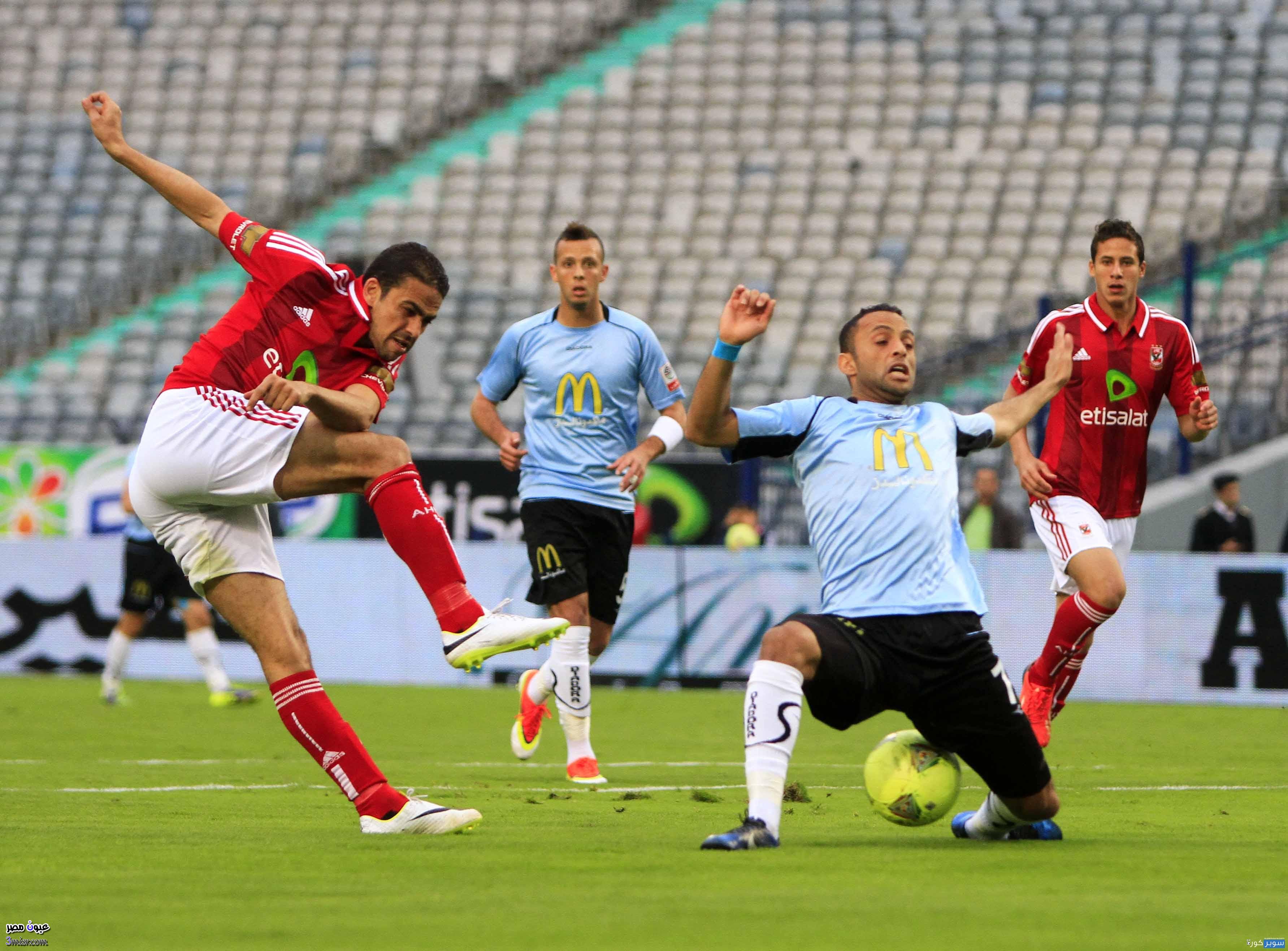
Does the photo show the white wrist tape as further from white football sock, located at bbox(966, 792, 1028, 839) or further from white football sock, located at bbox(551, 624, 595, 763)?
white football sock, located at bbox(966, 792, 1028, 839)

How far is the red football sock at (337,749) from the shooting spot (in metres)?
6.05

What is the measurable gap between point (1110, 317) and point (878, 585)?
3598 millimetres

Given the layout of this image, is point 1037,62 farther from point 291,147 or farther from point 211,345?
point 211,345

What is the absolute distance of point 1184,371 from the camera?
28.5ft

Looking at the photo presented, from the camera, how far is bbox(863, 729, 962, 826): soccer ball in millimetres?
5805

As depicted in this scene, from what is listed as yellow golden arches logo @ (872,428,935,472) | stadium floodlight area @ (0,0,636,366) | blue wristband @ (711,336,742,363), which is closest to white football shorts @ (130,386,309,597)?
blue wristband @ (711,336,742,363)

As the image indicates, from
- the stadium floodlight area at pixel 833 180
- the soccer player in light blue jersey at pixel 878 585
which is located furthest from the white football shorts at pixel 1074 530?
the stadium floodlight area at pixel 833 180

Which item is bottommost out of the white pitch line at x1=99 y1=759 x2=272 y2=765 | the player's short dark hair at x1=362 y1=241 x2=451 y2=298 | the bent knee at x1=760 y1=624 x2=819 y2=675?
the white pitch line at x1=99 y1=759 x2=272 y2=765

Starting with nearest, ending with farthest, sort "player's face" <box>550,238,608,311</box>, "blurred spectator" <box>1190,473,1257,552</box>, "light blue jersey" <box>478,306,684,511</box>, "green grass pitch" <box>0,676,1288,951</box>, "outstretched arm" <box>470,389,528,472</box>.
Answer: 1. "green grass pitch" <box>0,676,1288,951</box>
2. "outstretched arm" <box>470,389,528,472</box>
3. "player's face" <box>550,238,608,311</box>
4. "light blue jersey" <box>478,306,684,511</box>
5. "blurred spectator" <box>1190,473,1257,552</box>

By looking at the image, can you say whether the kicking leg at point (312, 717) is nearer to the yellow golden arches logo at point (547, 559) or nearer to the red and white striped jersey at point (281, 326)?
the red and white striped jersey at point (281, 326)

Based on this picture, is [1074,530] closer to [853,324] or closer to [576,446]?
[576,446]

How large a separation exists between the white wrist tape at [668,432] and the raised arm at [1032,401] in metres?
2.71

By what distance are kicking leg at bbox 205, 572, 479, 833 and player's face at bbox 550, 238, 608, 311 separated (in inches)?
126

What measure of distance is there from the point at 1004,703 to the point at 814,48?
2232cm
